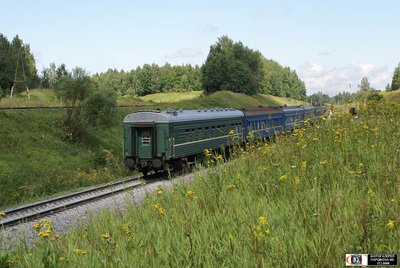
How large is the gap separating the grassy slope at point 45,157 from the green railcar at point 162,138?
1.49 metres

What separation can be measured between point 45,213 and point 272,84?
4815 inches

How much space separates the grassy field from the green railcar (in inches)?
403

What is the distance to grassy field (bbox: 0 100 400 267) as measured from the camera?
4113mm

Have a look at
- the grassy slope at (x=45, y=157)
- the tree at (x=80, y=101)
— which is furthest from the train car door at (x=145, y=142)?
the tree at (x=80, y=101)

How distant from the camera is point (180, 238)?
5.02 m

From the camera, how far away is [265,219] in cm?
449

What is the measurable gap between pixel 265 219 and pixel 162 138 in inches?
566

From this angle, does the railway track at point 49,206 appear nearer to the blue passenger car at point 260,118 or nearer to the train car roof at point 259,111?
the blue passenger car at point 260,118

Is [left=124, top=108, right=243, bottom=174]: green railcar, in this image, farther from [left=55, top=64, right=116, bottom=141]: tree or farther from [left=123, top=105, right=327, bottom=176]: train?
[left=55, top=64, right=116, bottom=141]: tree

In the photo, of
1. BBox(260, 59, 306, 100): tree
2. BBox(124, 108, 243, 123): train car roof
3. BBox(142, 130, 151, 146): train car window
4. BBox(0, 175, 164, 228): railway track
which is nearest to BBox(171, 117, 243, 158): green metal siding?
BBox(124, 108, 243, 123): train car roof

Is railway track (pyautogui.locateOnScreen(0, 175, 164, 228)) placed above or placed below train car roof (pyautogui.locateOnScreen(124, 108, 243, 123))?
below

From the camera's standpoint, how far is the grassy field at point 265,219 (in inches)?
162

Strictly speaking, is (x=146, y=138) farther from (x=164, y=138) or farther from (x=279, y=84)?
(x=279, y=84)

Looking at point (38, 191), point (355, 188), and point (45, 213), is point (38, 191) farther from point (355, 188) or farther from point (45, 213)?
point (355, 188)
